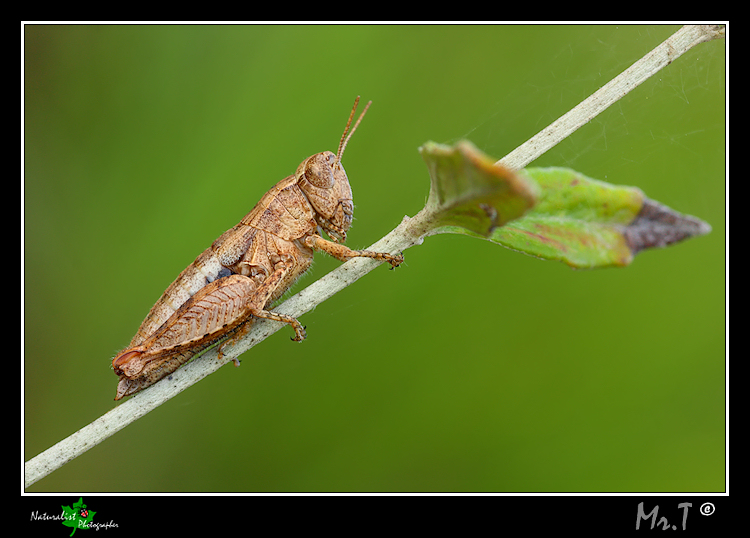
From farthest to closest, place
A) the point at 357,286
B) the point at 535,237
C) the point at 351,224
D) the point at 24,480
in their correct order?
the point at 357,286
the point at 351,224
the point at 24,480
the point at 535,237

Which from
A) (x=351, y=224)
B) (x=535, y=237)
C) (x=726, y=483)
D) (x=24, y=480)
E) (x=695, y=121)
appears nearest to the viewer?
(x=535, y=237)

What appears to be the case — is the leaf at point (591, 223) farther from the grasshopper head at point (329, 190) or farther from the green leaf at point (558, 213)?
the grasshopper head at point (329, 190)

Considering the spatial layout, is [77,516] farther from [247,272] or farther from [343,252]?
[343,252]

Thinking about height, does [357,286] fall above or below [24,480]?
above

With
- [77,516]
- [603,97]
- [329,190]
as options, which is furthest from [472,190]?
[77,516]

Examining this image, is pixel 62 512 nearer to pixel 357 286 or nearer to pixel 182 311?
pixel 182 311

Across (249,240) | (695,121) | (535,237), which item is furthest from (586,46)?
(249,240)

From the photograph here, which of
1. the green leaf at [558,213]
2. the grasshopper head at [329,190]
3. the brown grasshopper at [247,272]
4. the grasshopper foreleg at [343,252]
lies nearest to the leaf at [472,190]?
the green leaf at [558,213]

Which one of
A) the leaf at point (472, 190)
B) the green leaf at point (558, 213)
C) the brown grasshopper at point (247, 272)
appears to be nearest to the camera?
the leaf at point (472, 190)
